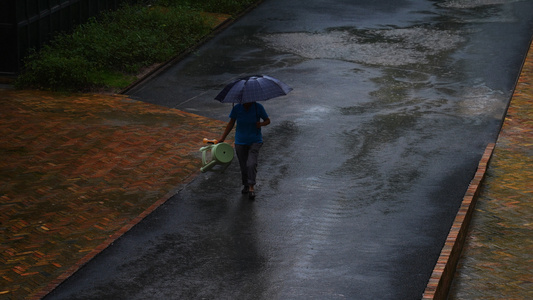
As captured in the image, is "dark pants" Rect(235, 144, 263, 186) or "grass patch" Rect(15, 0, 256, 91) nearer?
"dark pants" Rect(235, 144, 263, 186)

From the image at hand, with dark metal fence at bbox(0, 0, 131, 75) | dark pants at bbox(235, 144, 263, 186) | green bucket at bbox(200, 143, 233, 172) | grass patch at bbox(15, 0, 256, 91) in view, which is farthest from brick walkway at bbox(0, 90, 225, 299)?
dark pants at bbox(235, 144, 263, 186)

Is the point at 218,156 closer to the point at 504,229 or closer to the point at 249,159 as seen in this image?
the point at 249,159

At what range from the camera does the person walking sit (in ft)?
41.1

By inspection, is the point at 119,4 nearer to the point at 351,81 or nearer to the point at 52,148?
the point at 351,81

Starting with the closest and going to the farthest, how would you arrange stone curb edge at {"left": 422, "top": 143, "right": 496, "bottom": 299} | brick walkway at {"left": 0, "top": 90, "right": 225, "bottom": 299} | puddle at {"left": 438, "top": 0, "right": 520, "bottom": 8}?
stone curb edge at {"left": 422, "top": 143, "right": 496, "bottom": 299}
brick walkway at {"left": 0, "top": 90, "right": 225, "bottom": 299}
puddle at {"left": 438, "top": 0, "right": 520, "bottom": 8}

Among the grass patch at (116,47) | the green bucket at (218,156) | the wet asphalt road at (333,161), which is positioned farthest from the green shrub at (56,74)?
the green bucket at (218,156)

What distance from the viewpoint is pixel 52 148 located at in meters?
15.1

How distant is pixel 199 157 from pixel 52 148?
2844mm

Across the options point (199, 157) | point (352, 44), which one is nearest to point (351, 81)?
point (352, 44)

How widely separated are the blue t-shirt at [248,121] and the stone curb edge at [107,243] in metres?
1.48

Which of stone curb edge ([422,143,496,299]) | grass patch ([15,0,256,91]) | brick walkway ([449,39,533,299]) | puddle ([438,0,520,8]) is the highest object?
puddle ([438,0,520,8])

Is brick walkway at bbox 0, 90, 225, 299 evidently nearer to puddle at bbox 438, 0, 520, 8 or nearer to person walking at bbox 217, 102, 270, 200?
person walking at bbox 217, 102, 270, 200

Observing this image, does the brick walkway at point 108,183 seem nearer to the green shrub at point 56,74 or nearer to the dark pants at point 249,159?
the green shrub at point 56,74

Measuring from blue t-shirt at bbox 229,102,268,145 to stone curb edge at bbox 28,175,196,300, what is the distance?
4.87ft
